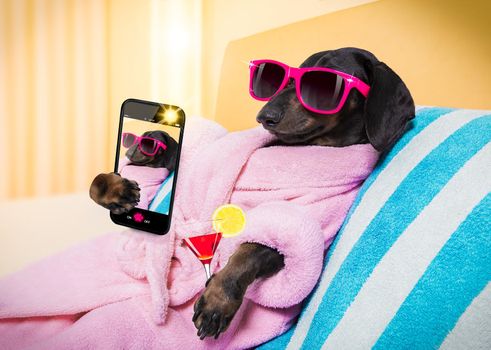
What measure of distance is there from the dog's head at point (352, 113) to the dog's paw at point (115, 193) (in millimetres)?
339

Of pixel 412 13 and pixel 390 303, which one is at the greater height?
pixel 412 13

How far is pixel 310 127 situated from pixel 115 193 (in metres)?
0.46

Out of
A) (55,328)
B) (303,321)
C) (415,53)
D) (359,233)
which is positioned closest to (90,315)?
(55,328)

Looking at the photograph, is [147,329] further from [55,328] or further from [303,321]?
[303,321]

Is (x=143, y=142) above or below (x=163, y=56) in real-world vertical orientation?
below

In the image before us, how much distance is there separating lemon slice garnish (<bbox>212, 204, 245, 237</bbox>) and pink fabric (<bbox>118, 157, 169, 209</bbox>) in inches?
8.1

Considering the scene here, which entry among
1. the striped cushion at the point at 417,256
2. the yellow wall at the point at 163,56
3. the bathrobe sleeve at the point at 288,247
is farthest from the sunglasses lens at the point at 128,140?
the yellow wall at the point at 163,56

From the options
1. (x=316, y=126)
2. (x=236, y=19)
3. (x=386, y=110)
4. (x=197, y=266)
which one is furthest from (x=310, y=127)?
(x=236, y=19)

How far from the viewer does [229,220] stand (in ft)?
2.96

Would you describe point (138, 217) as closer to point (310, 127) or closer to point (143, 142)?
point (143, 142)

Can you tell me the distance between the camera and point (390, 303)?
0.72 meters

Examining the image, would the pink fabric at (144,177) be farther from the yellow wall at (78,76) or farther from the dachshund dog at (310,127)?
the yellow wall at (78,76)

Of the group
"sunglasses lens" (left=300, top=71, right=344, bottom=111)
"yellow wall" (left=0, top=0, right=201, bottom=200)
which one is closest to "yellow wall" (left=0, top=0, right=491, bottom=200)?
"yellow wall" (left=0, top=0, right=201, bottom=200)

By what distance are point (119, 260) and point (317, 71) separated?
58 cm
